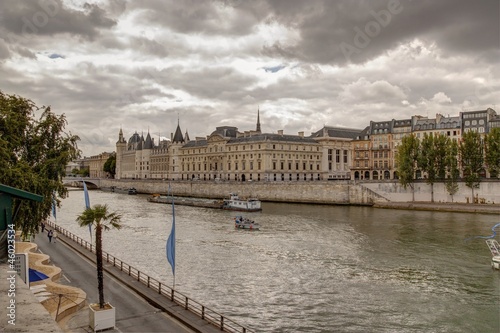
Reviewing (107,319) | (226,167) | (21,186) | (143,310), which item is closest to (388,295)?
(143,310)

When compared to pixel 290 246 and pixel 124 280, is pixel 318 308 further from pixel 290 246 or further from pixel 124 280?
pixel 290 246

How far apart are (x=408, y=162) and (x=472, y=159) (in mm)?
9225

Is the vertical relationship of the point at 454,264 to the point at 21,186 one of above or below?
below

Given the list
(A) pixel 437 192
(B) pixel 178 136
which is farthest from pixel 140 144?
(A) pixel 437 192

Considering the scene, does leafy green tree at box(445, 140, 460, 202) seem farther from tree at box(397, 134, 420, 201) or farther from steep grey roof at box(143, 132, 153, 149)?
steep grey roof at box(143, 132, 153, 149)

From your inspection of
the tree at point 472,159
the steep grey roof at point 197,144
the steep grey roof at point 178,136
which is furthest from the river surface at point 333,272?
the steep grey roof at point 178,136

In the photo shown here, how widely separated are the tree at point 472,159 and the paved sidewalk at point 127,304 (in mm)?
57872

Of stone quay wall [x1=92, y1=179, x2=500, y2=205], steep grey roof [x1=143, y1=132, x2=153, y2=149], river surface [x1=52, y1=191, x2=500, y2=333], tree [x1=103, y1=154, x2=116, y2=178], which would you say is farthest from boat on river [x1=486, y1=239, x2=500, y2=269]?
tree [x1=103, y1=154, x2=116, y2=178]

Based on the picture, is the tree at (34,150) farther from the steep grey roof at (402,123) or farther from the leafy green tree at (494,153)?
the steep grey roof at (402,123)

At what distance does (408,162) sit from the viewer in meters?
70.8

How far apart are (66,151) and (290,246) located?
61.6ft

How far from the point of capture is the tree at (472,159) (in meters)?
65.8

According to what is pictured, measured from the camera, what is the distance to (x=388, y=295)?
2275 cm

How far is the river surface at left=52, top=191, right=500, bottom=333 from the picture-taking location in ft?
64.8
